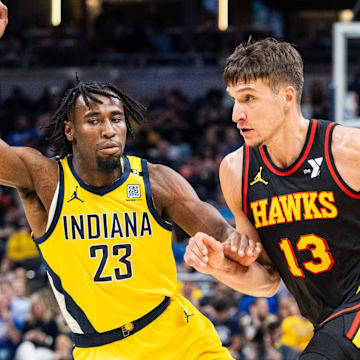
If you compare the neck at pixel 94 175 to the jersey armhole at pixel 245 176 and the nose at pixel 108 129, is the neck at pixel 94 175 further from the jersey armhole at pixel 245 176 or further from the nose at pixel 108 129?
the jersey armhole at pixel 245 176

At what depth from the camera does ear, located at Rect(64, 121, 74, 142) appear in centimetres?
418

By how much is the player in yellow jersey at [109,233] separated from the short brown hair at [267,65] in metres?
0.73

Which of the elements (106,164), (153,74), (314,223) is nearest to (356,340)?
(314,223)

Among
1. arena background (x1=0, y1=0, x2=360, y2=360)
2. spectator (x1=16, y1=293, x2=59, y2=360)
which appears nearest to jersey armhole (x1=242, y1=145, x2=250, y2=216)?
arena background (x1=0, y1=0, x2=360, y2=360)

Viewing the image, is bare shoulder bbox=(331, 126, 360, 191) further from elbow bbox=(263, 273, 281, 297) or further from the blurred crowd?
the blurred crowd

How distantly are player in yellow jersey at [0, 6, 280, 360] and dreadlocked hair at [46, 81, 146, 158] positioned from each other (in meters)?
0.01

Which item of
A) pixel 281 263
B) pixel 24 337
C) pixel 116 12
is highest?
pixel 116 12

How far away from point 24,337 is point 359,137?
20.0 feet

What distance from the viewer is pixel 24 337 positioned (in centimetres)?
870

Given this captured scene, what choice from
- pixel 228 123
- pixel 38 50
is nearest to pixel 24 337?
pixel 228 123

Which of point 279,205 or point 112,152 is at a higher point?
point 112,152

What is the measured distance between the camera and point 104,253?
399 centimetres

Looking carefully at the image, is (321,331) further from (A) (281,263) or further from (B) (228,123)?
(B) (228,123)

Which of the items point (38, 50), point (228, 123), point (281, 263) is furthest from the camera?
point (38, 50)
